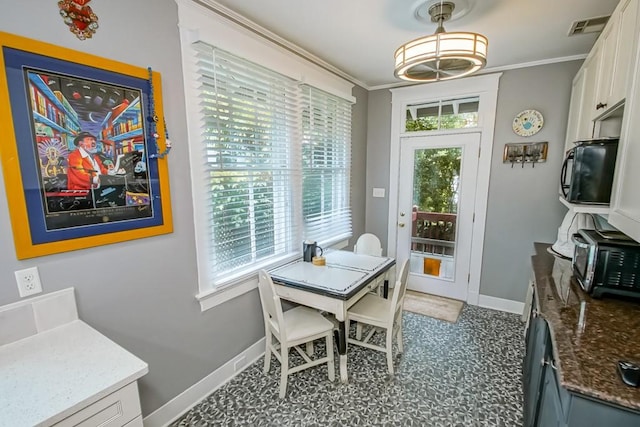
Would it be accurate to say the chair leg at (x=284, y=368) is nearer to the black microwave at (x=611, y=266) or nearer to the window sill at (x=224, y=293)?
the window sill at (x=224, y=293)

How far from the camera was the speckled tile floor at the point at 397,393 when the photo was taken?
6.17ft

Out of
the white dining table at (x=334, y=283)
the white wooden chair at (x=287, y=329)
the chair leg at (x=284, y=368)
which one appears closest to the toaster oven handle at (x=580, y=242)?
the white dining table at (x=334, y=283)

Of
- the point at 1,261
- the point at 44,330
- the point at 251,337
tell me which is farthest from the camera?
the point at 251,337

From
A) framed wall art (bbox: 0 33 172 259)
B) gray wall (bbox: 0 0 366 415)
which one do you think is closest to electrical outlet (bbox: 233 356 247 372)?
gray wall (bbox: 0 0 366 415)

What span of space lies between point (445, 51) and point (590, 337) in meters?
1.46

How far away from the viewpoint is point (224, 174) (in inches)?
80.9

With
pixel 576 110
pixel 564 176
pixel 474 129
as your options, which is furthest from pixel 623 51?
pixel 474 129

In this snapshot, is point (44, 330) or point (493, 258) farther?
point (493, 258)

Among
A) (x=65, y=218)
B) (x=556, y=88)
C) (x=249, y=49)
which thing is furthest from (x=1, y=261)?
(x=556, y=88)

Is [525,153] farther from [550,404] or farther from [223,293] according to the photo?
[223,293]

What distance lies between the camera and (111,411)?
1.03 meters

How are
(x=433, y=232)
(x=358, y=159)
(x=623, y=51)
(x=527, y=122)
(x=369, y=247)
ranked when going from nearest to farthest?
(x=623, y=51)
(x=527, y=122)
(x=369, y=247)
(x=433, y=232)
(x=358, y=159)

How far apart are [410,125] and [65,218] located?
3459 millimetres

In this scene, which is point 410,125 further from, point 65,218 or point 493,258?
point 65,218
